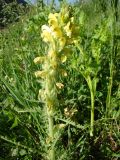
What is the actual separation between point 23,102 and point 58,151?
34 centimetres

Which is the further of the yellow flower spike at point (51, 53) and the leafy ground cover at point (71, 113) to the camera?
the leafy ground cover at point (71, 113)

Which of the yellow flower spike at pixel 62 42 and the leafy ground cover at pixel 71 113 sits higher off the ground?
the yellow flower spike at pixel 62 42

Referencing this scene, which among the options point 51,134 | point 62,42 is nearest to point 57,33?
point 62,42

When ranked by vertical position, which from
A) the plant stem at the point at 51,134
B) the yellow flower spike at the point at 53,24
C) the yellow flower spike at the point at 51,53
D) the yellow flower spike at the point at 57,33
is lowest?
the plant stem at the point at 51,134

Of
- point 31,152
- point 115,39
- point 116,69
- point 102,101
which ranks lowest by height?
point 31,152

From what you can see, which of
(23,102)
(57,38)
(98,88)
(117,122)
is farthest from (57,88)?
(98,88)

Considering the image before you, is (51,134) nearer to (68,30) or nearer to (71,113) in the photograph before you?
(71,113)

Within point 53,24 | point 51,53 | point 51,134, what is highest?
point 53,24

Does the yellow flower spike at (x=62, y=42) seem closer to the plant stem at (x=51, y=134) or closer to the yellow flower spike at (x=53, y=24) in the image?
the yellow flower spike at (x=53, y=24)

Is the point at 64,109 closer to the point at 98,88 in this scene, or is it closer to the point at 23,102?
the point at 23,102

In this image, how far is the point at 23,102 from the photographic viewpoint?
1988mm

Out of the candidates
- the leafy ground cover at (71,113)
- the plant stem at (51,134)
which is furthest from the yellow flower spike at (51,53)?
the plant stem at (51,134)

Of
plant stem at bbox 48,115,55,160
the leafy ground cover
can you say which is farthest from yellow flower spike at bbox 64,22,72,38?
plant stem at bbox 48,115,55,160

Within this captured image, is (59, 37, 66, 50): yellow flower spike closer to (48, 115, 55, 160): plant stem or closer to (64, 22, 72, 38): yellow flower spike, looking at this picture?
(64, 22, 72, 38): yellow flower spike
